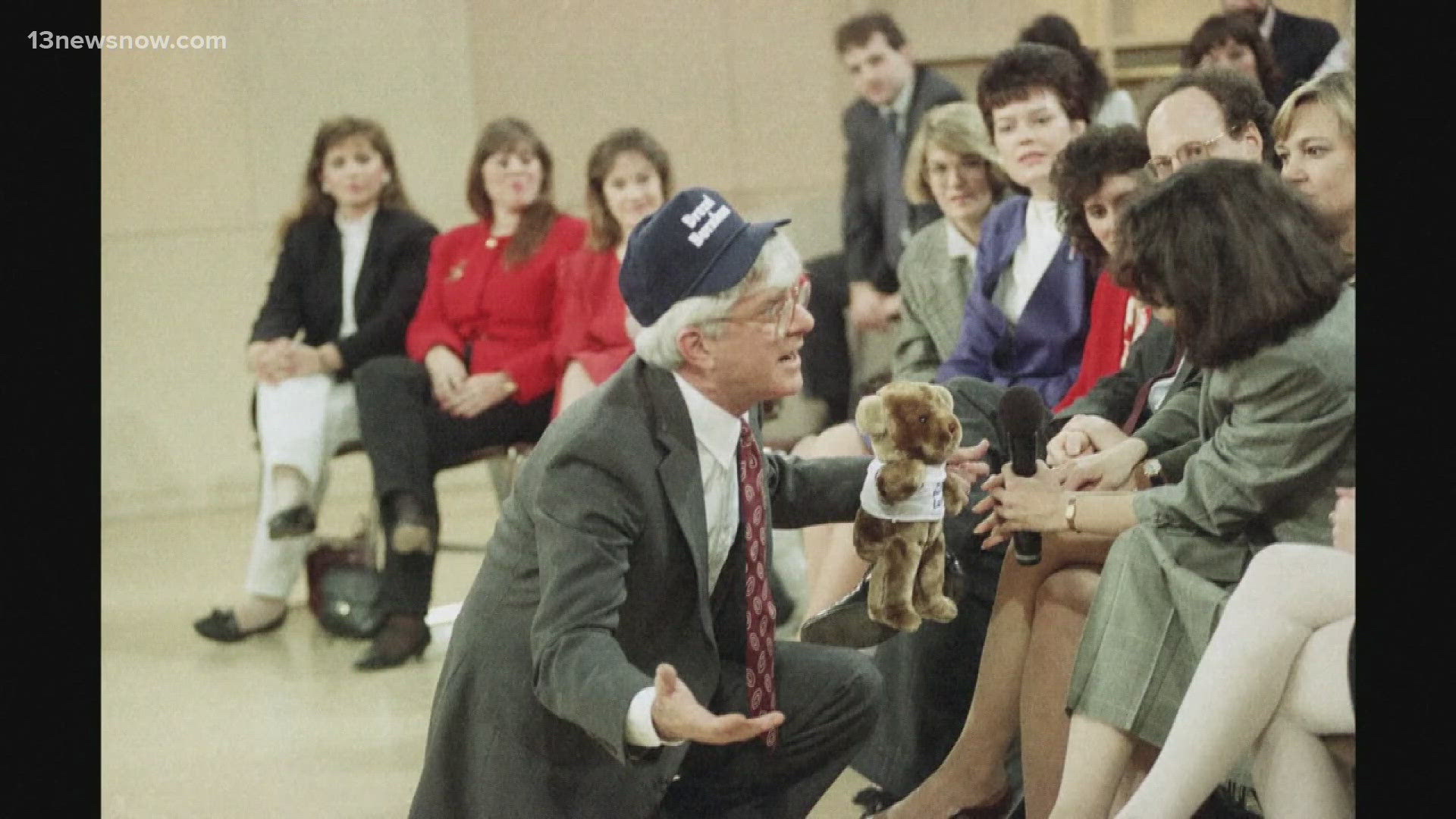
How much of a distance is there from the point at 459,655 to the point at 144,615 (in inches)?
113

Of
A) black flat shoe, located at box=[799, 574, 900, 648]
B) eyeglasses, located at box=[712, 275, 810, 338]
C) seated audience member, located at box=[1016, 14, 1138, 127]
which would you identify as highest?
seated audience member, located at box=[1016, 14, 1138, 127]

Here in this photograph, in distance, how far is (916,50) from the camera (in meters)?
5.68

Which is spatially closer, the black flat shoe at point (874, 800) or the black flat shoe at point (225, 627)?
the black flat shoe at point (874, 800)

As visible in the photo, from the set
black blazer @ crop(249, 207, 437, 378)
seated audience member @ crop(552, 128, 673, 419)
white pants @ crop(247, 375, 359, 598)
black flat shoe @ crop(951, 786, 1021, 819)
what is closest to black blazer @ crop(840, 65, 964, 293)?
seated audience member @ crop(552, 128, 673, 419)

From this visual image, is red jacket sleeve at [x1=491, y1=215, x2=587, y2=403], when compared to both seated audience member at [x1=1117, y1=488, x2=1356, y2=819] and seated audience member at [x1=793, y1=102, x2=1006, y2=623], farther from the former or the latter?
seated audience member at [x1=1117, y1=488, x2=1356, y2=819]

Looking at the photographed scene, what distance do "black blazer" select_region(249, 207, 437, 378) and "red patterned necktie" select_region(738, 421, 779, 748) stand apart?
2571 mm

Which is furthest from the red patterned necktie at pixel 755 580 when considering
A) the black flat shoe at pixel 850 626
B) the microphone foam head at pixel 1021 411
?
the microphone foam head at pixel 1021 411

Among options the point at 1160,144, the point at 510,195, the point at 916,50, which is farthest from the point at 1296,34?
the point at 510,195

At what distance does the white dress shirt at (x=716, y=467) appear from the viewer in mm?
2475

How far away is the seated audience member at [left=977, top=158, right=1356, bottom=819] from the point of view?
7.88ft

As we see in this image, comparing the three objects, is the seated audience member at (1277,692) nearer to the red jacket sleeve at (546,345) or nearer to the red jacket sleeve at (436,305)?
the red jacket sleeve at (546,345)

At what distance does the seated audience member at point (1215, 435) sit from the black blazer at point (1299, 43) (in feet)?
7.40
